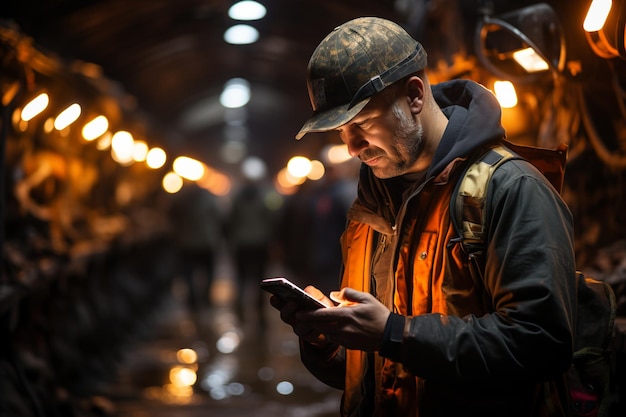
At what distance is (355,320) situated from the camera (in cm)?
258

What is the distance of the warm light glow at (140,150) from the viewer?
1630cm

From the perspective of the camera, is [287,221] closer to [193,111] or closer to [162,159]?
[162,159]

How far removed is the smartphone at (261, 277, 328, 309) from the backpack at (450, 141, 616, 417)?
0.53 m

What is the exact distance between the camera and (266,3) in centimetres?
1211

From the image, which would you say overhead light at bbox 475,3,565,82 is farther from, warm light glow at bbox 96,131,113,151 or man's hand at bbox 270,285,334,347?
warm light glow at bbox 96,131,113,151

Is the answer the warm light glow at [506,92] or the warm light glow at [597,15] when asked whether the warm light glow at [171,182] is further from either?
the warm light glow at [597,15]

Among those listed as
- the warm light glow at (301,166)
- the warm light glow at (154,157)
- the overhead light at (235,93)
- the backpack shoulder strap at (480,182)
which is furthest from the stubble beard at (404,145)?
the overhead light at (235,93)

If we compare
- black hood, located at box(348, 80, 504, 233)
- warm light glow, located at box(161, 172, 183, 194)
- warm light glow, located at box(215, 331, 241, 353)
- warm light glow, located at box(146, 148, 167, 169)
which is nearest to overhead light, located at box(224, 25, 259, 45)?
warm light glow, located at box(146, 148, 167, 169)

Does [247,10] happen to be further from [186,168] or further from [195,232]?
[186,168]

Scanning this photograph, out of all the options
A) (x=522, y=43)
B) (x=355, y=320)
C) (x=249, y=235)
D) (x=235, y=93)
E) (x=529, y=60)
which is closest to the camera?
(x=355, y=320)

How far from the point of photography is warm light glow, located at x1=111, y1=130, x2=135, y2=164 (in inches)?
534

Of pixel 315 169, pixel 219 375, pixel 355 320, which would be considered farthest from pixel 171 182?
pixel 355 320

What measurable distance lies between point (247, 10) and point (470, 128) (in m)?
10.6

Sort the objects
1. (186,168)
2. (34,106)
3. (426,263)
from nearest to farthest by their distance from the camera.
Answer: (426,263), (34,106), (186,168)
